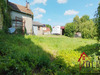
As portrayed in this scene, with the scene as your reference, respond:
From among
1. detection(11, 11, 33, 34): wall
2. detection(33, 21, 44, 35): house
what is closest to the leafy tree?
detection(33, 21, 44, 35): house

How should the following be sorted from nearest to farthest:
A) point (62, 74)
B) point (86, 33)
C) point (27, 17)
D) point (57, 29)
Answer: point (62, 74)
point (27, 17)
point (86, 33)
point (57, 29)

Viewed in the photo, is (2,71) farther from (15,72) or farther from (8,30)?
(8,30)

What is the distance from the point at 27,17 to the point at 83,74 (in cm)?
1283

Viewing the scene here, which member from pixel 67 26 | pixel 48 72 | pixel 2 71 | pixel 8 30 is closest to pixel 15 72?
pixel 2 71

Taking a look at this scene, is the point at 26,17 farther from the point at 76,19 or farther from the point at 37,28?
the point at 76,19

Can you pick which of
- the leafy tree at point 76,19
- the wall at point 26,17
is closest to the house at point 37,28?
the wall at point 26,17

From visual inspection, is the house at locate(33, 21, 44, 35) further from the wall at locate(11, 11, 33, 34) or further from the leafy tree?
the leafy tree

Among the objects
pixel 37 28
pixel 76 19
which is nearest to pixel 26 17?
pixel 37 28

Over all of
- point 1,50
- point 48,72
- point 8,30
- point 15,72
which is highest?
point 8,30

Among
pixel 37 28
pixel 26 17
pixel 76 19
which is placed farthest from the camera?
pixel 76 19

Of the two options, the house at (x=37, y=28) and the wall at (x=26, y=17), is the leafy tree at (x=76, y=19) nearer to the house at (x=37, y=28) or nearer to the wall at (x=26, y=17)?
the house at (x=37, y=28)

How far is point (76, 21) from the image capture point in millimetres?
30297

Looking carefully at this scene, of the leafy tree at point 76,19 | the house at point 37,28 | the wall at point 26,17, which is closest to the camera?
the wall at point 26,17

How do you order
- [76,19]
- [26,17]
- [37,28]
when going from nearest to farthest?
1. [26,17]
2. [37,28]
3. [76,19]
